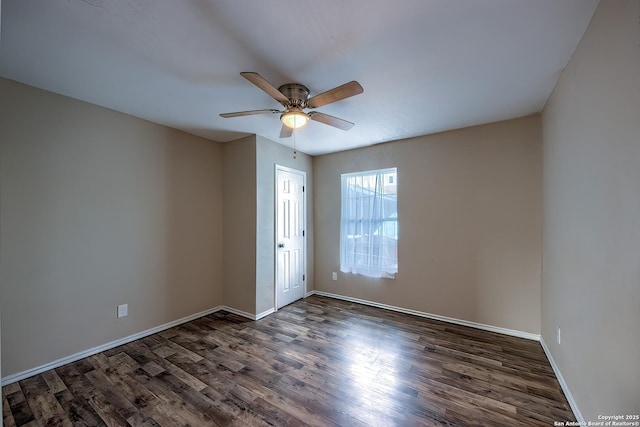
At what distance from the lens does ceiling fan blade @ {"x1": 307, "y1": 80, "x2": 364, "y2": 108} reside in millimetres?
1752

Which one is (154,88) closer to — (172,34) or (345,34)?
(172,34)

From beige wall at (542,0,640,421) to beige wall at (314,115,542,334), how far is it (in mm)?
697

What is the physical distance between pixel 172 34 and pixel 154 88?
800 mm

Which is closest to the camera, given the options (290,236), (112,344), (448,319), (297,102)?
(297,102)

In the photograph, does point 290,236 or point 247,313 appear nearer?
point 247,313

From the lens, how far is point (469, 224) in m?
3.14

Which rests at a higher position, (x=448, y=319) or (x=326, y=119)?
(x=326, y=119)

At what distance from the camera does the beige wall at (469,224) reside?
280 centimetres

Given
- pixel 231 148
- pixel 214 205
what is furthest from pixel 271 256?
pixel 231 148

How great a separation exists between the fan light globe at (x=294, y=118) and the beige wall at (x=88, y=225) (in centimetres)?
179

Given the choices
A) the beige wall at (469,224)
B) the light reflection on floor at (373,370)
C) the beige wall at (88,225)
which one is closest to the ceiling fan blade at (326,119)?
the beige wall at (469,224)

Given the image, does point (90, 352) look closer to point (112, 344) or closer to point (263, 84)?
point (112, 344)

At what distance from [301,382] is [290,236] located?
2132 millimetres

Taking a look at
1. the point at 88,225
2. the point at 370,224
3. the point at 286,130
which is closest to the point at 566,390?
the point at 370,224
